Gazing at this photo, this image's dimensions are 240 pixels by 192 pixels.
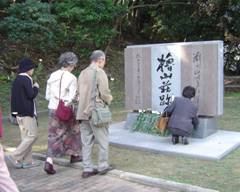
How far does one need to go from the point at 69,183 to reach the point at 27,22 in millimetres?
8810

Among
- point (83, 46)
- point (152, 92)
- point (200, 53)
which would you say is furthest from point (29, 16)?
point (200, 53)

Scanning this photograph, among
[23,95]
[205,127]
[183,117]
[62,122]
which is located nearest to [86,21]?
[205,127]

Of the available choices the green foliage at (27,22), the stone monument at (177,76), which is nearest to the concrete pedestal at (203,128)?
the stone monument at (177,76)

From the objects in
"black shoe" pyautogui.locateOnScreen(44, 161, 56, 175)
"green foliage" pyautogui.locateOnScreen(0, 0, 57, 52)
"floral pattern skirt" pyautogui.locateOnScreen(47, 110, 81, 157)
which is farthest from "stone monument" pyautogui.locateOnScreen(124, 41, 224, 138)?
"green foliage" pyautogui.locateOnScreen(0, 0, 57, 52)

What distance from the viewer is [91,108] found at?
259 inches

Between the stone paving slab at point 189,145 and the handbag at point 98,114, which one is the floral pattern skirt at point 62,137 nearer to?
the handbag at point 98,114

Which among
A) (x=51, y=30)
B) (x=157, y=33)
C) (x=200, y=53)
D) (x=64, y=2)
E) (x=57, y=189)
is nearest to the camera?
(x=57, y=189)

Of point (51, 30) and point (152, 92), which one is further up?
point (51, 30)

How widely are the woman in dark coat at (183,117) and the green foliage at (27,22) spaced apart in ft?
24.0

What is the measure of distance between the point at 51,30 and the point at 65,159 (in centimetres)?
863

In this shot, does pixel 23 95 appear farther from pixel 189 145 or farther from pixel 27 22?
pixel 27 22

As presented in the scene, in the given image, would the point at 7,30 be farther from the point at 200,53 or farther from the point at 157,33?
the point at 157,33

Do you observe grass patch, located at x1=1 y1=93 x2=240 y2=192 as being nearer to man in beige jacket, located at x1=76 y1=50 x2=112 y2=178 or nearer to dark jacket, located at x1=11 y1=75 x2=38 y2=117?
man in beige jacket, located at x1=76 y1=50 x2=112 y2=178

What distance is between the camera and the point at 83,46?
731 inches
